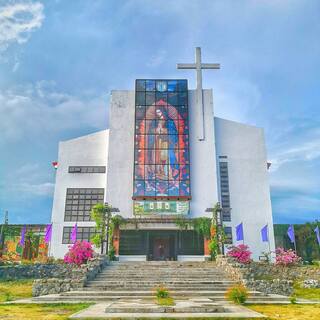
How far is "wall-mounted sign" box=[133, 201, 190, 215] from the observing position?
25.8 m

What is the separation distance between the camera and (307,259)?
91.9 ft

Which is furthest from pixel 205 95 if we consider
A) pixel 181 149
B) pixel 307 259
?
pixel 307 259

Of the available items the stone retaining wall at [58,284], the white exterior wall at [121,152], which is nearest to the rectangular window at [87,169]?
the white exterior wall at [121,152]

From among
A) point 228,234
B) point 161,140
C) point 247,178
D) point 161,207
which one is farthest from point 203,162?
point 228,234

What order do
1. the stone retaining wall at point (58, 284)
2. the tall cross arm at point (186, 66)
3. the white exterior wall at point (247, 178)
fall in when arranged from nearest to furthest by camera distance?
the stone retaining wall at point (58, 284) < the white exterior wall at point (247, 178) < the tall cross arm at point (186, 66)

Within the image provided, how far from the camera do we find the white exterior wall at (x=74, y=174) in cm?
2650

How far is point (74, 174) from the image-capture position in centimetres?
2817

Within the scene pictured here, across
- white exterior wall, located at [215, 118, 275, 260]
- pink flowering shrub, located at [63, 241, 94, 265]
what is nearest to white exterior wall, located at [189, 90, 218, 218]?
white exterior wall, located at [215, 118, 275, 260]

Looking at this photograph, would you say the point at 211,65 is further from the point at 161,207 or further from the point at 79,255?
the point at 79,255

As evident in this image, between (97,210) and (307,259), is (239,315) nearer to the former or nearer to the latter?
(97,210)

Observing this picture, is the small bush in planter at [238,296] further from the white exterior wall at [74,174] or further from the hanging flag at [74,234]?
the white exterior wall at [74,174]

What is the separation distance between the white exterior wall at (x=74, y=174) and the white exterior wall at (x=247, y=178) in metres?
10.2

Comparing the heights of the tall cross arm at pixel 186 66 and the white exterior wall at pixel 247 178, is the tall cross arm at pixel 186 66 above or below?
above

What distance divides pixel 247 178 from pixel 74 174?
14.5m
